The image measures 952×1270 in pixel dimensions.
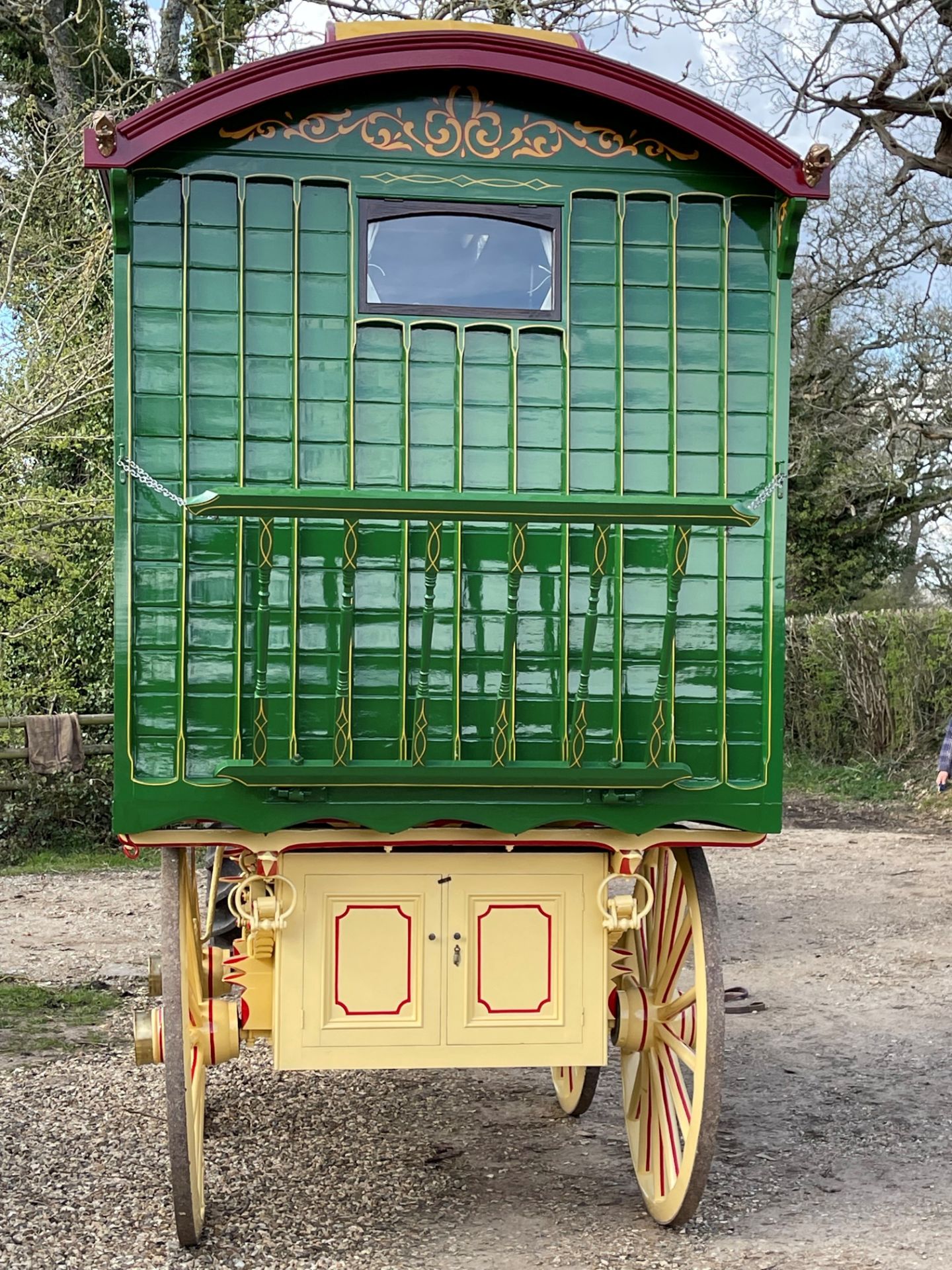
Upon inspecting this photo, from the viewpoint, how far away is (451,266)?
3.86 metres

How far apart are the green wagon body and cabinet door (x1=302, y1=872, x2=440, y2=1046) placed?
1.00 feet

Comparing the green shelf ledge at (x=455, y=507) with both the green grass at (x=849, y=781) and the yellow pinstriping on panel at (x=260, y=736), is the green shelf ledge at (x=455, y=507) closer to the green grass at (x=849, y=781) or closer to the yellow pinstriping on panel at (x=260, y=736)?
the yellow pinstriping on panel at (x=260, y=736)

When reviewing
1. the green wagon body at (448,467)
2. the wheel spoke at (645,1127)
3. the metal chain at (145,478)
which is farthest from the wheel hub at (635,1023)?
the metal chain at (145,478)

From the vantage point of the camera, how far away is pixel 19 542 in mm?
10539

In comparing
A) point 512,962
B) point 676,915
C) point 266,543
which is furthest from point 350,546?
point 676,915

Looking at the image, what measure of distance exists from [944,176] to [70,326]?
433 inches

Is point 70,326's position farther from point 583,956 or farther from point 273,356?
point 583,956

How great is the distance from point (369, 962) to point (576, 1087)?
1.56 meters

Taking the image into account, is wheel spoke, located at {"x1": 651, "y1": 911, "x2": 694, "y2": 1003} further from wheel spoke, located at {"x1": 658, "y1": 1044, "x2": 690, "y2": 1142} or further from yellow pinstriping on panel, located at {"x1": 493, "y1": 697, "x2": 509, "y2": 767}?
yellow pinstriping on panel, located at {"x1": 493, "y1": 697, "x2": 509, "y2": 767}

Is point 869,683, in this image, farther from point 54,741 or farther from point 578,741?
point 578,741

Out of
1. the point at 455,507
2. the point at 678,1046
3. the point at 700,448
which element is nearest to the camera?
the point at 455,507

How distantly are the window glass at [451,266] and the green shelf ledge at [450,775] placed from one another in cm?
127

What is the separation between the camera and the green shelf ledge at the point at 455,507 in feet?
10.7

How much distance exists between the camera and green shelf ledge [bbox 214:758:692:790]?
3.63 metres
